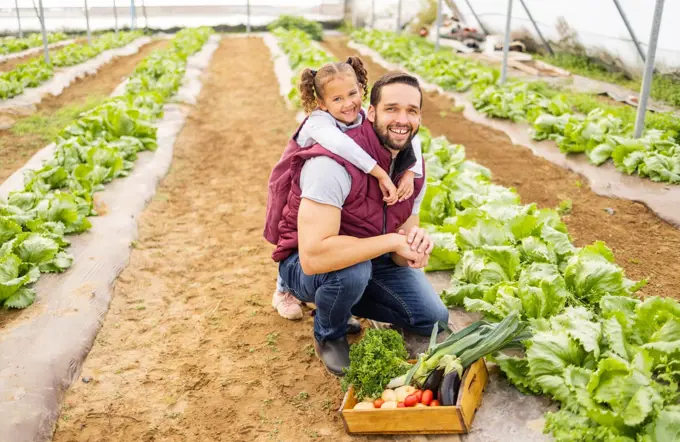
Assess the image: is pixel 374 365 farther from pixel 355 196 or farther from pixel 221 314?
pixel 221 314

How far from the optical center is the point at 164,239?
18.5 feet

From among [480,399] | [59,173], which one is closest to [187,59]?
[59,173]

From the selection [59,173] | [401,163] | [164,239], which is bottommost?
[164,239]

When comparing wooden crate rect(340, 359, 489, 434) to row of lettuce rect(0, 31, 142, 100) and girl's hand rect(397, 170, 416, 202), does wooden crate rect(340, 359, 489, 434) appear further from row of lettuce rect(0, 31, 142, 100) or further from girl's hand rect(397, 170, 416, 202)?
row of lettuce rect(0, 31, 142, 100)

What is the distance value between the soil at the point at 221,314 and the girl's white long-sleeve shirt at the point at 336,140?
4.24 ft

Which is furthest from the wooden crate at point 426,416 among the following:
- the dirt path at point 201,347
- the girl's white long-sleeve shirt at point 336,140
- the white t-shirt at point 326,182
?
the girl's white long-sleeve shirt at point 336,140

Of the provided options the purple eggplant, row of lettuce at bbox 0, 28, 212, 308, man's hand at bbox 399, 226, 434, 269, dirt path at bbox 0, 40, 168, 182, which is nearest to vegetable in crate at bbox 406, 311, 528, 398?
the purple eggplant

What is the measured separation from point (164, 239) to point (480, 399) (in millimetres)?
3456

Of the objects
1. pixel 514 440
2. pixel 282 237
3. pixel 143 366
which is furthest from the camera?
pixel 143 366

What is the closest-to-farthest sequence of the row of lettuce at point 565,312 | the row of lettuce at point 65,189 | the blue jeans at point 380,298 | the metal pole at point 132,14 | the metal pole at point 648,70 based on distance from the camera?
the row of lettuce at point 565,312 < the blue jeans at point 380,298 < the row of lettuce at point 65,189 < the metal pole at point 648,70 < the metal pole at point 132,14

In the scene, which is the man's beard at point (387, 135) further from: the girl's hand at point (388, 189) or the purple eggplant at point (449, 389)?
the purple eggplant at point (449, 389)

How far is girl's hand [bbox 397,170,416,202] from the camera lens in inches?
128

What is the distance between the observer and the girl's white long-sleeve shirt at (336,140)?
311 centimetres

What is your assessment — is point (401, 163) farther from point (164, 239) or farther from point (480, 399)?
point (164, 239)
